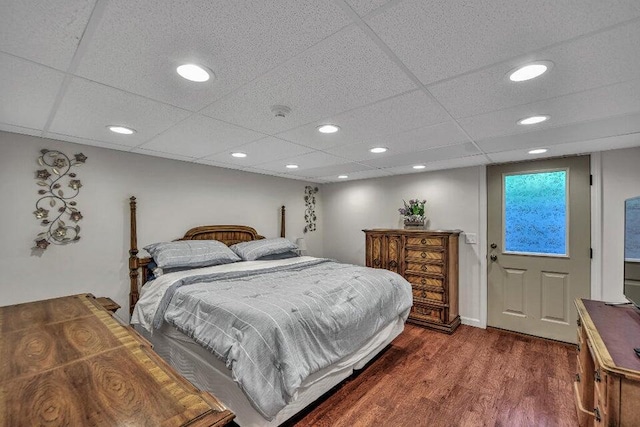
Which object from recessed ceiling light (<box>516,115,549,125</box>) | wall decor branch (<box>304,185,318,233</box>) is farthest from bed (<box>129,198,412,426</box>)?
wall decor branch (<box>304,185,318,233</box>)

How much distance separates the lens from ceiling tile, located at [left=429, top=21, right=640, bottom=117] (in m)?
1.10

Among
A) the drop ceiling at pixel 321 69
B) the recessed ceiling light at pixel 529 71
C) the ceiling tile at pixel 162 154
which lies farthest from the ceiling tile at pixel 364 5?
the ceiling tile at pixel 162 154

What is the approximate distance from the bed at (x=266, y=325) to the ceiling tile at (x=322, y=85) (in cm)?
137

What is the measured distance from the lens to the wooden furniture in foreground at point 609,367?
3.90ft

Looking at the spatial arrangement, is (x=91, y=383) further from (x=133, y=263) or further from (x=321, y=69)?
(x=133, y=263)

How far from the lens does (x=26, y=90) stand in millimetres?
1537

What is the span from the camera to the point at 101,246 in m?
2.86

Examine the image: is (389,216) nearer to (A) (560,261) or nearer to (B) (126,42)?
(A) (560,261)

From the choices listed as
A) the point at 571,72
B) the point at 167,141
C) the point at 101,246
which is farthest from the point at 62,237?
the point at 571,72

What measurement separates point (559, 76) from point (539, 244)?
2698 millimetres

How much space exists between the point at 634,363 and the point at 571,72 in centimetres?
139

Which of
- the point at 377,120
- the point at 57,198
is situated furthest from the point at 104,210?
the point at 377,120

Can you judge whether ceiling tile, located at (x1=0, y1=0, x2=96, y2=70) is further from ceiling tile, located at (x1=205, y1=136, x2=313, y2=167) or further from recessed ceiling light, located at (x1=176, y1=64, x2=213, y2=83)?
ceiling tile, located at (x1=205, y1=136, x2=313, y2=167)

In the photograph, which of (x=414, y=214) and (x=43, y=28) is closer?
(x=43, y=28)
